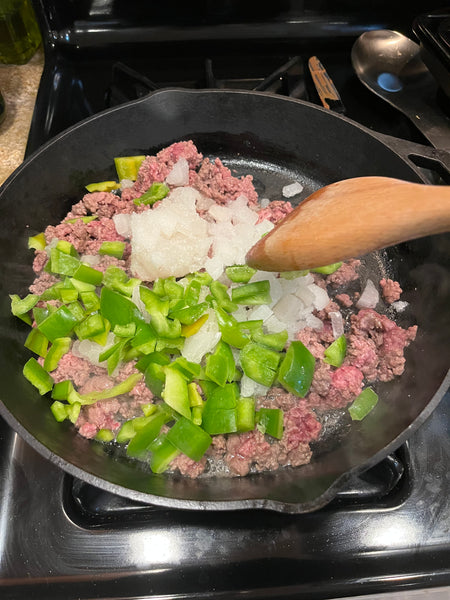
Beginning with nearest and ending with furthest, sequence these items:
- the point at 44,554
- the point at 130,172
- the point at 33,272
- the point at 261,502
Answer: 1. the point at 261,502
2. the point at 44,554
3. the point at 33,272
4. the point at 130,172

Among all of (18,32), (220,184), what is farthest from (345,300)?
(18,32)

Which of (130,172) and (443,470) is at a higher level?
(130,172)

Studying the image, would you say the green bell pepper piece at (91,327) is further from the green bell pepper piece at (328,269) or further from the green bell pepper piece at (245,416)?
the green bell pepper piece at (328,269)

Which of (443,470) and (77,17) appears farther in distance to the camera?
(77,17)

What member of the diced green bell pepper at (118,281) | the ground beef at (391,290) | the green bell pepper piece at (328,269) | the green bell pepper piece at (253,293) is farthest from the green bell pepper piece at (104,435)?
the ground beef at (391,290)

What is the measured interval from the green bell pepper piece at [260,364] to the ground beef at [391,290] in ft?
1.46

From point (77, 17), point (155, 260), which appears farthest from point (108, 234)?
point (77, 17)

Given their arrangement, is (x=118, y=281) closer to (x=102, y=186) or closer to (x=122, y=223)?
(x=122, y=223)

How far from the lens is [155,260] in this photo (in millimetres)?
1248

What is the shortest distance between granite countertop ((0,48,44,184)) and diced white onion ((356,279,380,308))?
130cm

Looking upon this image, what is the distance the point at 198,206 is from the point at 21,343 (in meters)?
0.70

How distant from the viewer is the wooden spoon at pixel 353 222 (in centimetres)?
81

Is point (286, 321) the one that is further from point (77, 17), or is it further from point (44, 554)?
point (77, 17)

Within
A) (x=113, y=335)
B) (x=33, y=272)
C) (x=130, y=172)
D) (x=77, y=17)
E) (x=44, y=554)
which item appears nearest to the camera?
(x=44, y=554)
